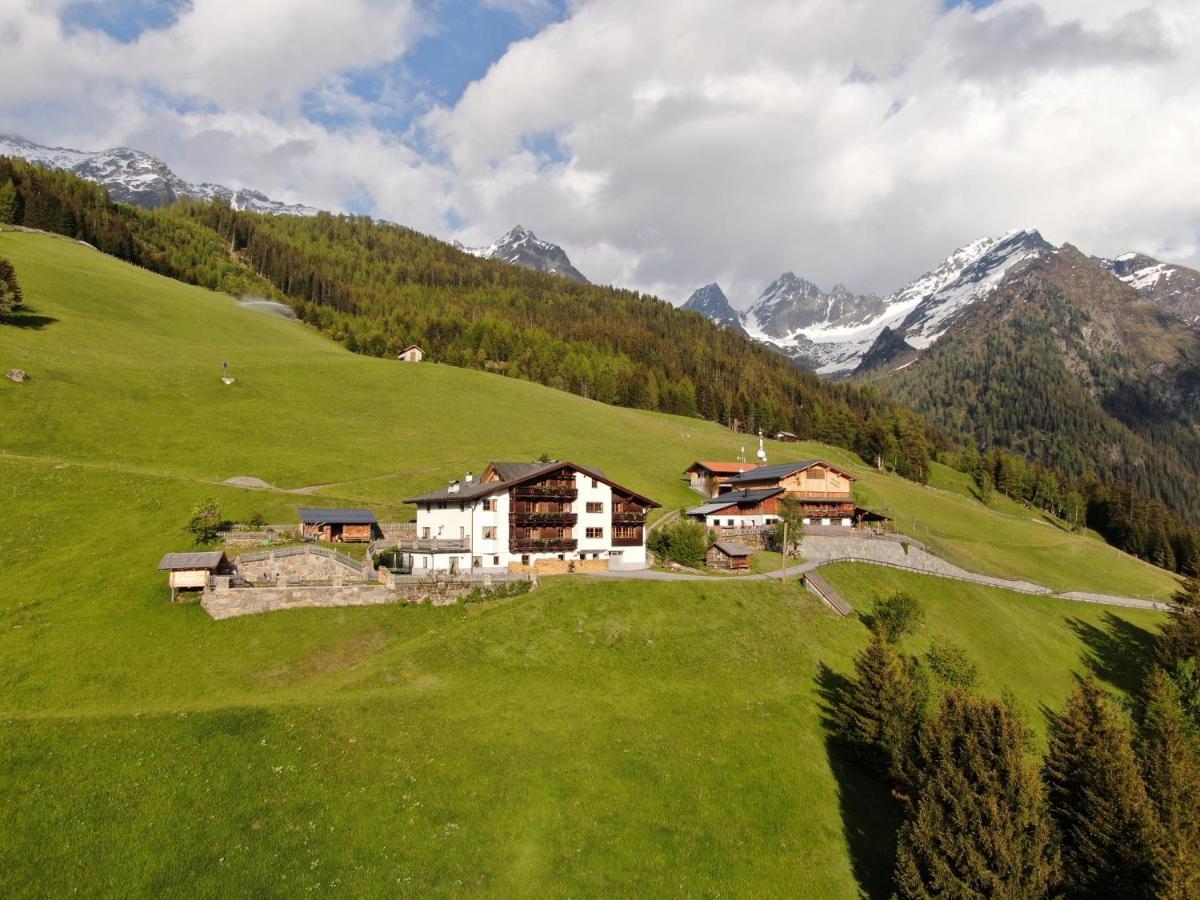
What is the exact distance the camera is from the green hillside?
91.4ft

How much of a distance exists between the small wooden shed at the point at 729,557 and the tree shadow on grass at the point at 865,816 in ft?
Result: 86.0

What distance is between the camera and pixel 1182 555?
14650 cm

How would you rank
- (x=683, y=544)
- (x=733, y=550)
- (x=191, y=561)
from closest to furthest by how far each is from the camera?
(x=191, y=561) < (x=733, y=550) < (x=683, y=544)

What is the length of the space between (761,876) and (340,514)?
5277 cm

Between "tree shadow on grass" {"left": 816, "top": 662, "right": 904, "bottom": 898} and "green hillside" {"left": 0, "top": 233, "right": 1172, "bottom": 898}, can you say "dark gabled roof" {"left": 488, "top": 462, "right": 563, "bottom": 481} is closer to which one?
"green hillside" {"left": 0, "top": 233, "right": 1172, "bottom": 898}

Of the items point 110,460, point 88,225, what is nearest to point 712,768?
point 110,460

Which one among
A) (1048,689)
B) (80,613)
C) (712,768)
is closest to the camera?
(712,768)

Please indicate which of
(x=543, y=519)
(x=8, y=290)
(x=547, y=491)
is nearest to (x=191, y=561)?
(x=543, y=519)

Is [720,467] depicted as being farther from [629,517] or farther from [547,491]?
[547,491]

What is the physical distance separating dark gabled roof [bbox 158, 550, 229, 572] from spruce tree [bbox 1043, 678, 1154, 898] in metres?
55.2

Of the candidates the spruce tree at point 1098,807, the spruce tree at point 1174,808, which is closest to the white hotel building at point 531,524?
the spruce tree at point 1098,807

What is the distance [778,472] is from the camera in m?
102

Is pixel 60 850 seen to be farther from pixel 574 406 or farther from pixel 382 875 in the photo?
pixel 574 406

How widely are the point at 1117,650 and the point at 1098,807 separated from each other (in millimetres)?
49546
